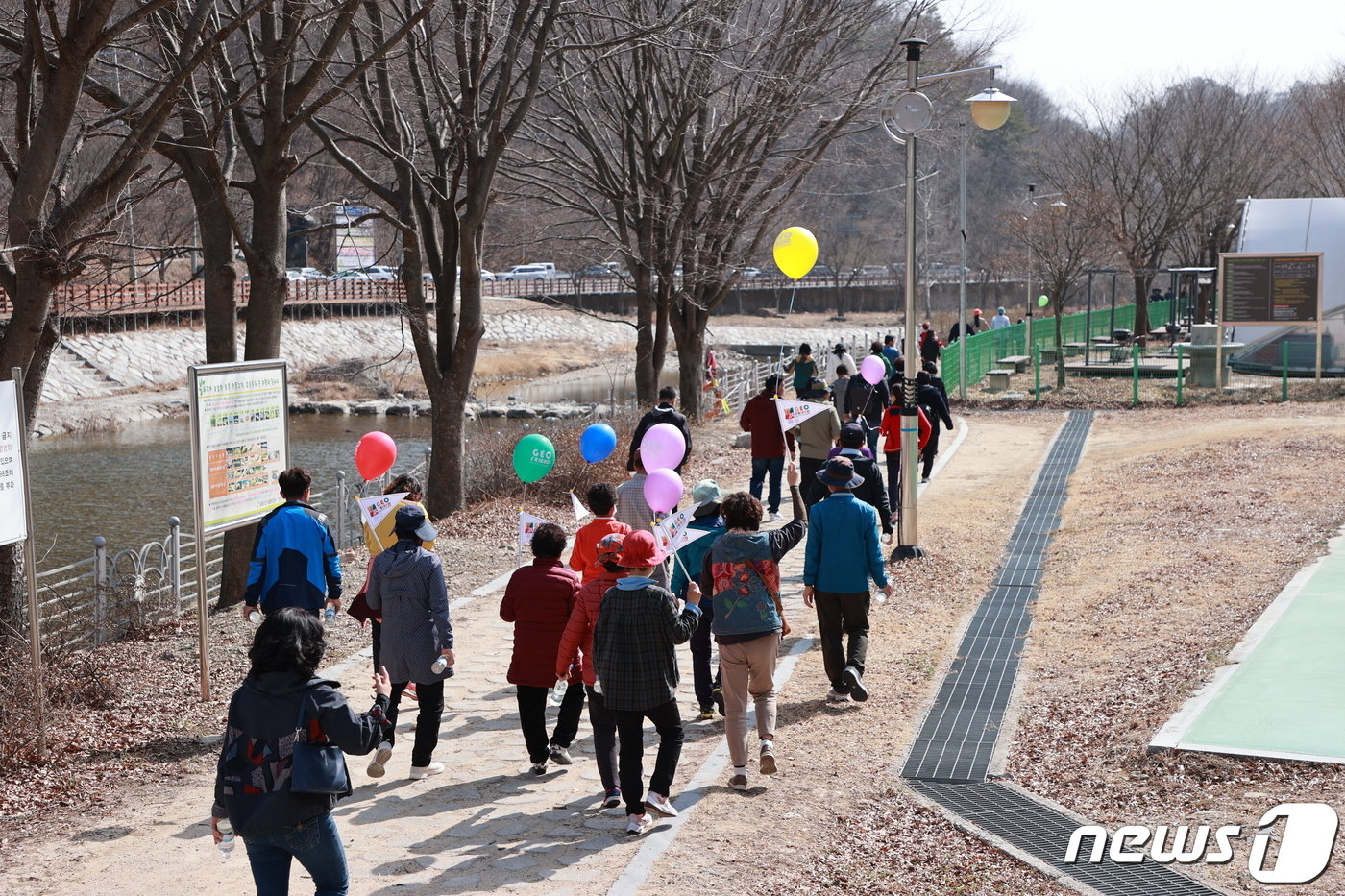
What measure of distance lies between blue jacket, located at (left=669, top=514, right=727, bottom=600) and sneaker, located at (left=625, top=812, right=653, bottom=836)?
1718 millimetres

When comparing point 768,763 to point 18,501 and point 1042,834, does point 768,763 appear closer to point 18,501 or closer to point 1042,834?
point 1042,834

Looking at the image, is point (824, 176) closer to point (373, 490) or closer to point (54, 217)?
point (373, 490)

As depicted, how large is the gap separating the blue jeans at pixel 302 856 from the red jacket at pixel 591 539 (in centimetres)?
302

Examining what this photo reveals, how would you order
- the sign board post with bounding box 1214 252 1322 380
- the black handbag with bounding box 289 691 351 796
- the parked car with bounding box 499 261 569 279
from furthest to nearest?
the parked car with bounding box 499 261 569 279 < the sign board post with bounding box 1214 252 1322 380 < the black handbag with bounding box 289 691 351 796

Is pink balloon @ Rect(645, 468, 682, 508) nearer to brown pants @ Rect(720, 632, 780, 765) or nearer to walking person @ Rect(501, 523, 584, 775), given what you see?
walking person @ Rect(501, 523, 584, 775)

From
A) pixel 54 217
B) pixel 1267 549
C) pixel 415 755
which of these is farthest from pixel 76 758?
pixel 1267 549

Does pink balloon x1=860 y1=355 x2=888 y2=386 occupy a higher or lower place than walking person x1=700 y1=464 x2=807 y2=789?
higher

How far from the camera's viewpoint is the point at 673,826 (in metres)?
6.76

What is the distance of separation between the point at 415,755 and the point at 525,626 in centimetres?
109

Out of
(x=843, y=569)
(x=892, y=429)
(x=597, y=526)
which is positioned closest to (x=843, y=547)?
(x=843, y=569)

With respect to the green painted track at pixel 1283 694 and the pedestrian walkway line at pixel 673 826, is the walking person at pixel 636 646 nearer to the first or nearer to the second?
the pedestrian walkway line at pixel 673 826

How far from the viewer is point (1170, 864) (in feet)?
20.1

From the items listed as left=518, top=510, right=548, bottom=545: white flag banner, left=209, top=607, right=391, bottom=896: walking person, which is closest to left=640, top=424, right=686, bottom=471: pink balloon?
left=518, top=510, right=548, bottom=545: white flag banner

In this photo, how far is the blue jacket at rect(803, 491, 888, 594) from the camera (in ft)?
28.2
